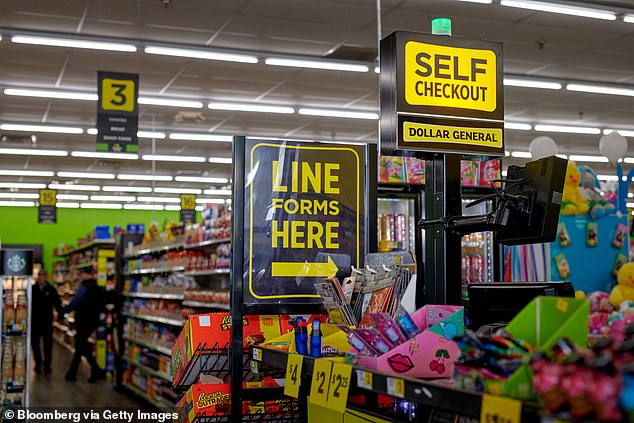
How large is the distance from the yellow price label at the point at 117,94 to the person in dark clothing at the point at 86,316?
10.9ft

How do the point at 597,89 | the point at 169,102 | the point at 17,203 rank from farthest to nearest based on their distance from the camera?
the point at 17,203, the point at 169,102, the point at 597,89

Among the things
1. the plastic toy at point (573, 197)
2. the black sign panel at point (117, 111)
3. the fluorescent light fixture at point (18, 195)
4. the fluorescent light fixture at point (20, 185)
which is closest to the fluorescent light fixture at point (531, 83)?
the plastic toy at point (573, 197)

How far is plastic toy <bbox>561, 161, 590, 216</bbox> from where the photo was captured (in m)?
7.04

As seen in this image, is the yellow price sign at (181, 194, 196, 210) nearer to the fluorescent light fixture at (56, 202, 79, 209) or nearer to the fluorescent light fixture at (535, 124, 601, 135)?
the fluorescent light fixture at (56, 202, 79, 209)

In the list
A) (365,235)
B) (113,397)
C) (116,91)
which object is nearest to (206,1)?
(116,91)

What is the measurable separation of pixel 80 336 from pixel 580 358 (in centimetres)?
1150

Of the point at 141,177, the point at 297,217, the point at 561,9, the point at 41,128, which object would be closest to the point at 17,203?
the point at 141,177

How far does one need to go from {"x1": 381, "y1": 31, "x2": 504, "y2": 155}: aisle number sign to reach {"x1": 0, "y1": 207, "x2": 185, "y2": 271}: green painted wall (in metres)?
26.8

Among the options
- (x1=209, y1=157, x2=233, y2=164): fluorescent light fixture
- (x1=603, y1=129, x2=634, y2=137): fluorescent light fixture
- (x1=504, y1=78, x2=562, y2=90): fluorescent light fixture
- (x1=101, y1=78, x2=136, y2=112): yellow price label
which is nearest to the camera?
(x1=101, y1=78, x2=136, y2=112): yellow price label

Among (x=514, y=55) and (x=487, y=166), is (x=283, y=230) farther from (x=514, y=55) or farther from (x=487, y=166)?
(x=514, y=55)

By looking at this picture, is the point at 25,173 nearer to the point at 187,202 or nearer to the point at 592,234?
the point at 187,202

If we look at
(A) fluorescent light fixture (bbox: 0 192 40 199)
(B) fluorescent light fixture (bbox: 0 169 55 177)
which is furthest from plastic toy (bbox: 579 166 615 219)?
(A) fluorescent light fixture (bbox: 0 192 40 199)

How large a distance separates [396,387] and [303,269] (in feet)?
4.67

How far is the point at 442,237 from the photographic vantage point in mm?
2707
